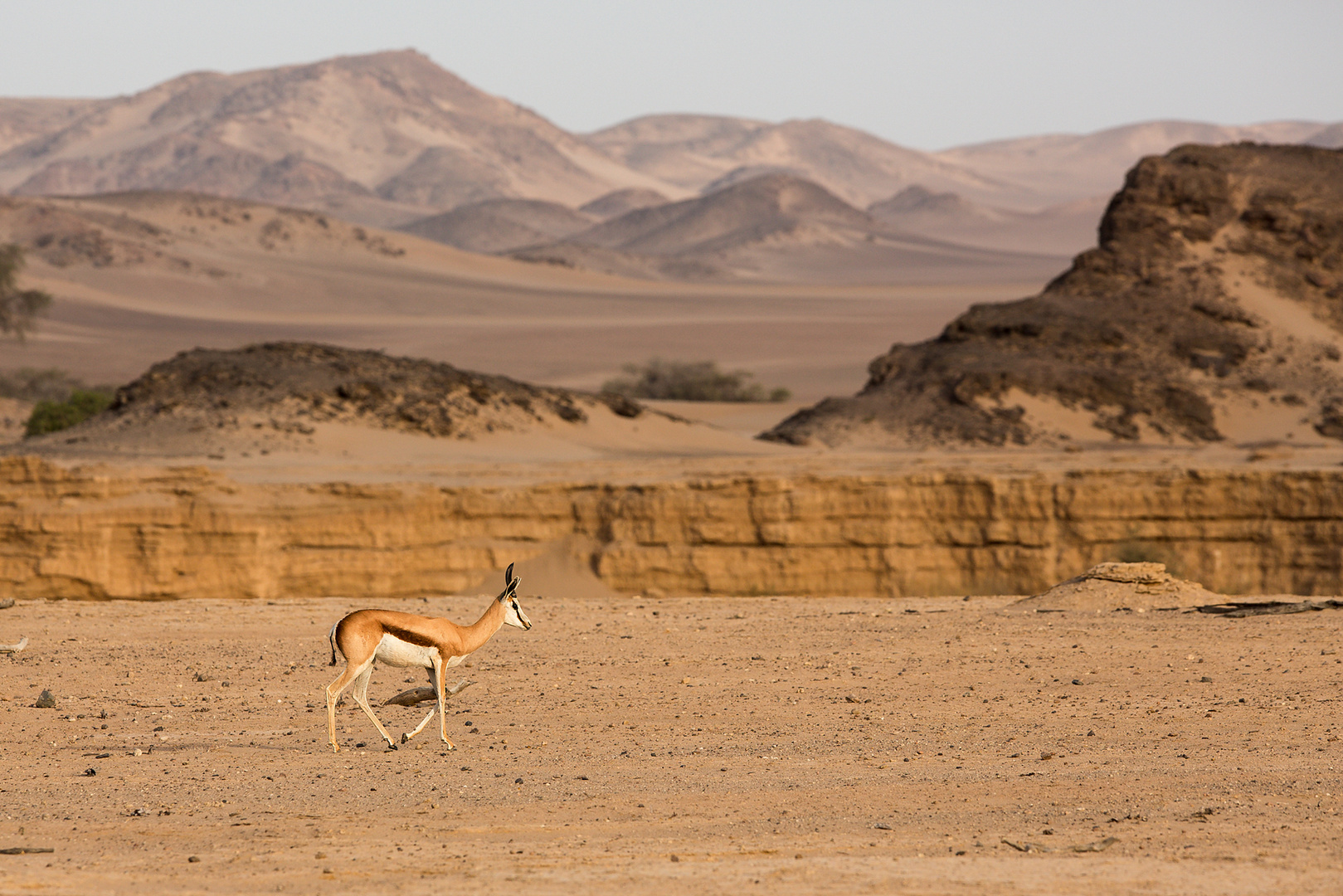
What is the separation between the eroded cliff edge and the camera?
1895cm

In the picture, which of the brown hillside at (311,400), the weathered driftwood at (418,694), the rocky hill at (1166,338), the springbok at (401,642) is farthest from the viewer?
the rocky hill at (1166,338)

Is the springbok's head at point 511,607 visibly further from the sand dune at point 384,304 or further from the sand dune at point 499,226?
the sand dune at point 499,226

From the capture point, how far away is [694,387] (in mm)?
53094

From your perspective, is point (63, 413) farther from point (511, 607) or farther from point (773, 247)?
point (773, 247)

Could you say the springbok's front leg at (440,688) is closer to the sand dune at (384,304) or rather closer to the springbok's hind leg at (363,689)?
the springbok's hind leg at (363,689)

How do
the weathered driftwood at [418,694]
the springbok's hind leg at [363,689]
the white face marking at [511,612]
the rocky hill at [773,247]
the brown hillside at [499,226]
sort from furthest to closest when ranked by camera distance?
the brown hillside at [499,226] → the rocky hill at [773,247] → the weathered driftwood at [418,694] → the white face marking at [511,612] → the springbok's hind leg at [363,689]

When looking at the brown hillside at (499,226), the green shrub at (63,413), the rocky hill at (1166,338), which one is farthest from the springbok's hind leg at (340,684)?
the brown hillside at (499,226)

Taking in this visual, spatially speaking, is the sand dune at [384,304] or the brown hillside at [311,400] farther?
the sand dune at [384,304]

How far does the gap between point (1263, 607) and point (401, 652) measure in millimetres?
8533

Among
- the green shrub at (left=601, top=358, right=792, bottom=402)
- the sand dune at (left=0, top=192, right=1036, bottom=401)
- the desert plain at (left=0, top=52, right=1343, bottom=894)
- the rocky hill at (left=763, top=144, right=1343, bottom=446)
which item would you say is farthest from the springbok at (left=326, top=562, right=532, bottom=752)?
the sand dune at (left=0, top=192, right=1036, bottom=401)

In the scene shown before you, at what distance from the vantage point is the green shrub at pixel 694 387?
172ft

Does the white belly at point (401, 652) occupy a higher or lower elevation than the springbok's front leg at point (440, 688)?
higher

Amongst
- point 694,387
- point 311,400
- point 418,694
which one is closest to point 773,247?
point 694,387

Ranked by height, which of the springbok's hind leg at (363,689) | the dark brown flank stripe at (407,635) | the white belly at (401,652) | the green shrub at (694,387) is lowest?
the green shrub at (694,387)
